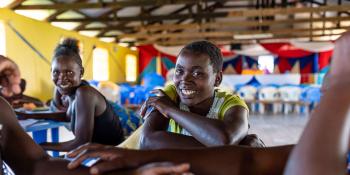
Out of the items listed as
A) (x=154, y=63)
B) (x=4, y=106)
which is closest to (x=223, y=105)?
(x=4, y=106)

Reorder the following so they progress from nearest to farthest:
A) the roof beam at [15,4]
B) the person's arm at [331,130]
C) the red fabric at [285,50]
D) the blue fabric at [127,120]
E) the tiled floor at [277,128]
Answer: the person's arm at [331,130], the blue fabric at [127,120], the tiled floor at [277,128], the roof beam at [15,4], the red fabric at [285,50]

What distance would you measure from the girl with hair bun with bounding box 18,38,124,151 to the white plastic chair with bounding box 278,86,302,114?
6.57 metres

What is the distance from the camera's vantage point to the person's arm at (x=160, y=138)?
2.97ft

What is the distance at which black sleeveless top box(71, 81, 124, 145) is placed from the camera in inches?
65.2

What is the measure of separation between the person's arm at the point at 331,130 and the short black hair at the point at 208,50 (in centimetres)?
62

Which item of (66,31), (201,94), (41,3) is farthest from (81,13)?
(201,94)

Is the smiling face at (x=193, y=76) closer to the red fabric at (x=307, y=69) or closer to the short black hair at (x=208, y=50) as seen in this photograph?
the short black hair at (x=208, y=50)

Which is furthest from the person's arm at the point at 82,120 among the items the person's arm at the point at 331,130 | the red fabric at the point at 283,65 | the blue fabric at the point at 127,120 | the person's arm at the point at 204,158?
the red fabric at the point at 283,65

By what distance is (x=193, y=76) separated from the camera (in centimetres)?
108

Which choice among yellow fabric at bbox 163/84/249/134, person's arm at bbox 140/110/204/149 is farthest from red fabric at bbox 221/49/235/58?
person's arm at bbox 140/110/204/149

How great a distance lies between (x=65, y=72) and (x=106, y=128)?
0.33 metres

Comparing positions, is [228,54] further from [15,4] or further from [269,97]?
[15,4]

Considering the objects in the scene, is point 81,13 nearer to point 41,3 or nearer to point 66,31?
point 66,31

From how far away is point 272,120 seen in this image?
260 inches
